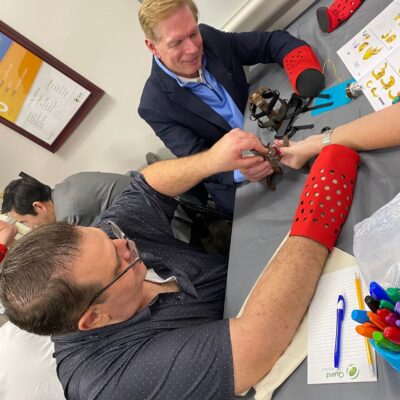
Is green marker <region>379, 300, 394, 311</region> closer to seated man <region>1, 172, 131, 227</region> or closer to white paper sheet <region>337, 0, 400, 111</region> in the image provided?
white paper sheet <region>337, 0, 400, 111</region>

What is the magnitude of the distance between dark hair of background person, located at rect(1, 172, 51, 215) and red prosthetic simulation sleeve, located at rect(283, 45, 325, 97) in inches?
55.6

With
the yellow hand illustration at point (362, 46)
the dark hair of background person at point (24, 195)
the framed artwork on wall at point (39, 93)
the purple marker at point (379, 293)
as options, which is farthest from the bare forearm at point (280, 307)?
the framed artwork on wall at point (39, 93)

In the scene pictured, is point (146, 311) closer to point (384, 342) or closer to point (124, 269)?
point (124, 269)

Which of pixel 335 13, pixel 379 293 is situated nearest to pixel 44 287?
pixel 379 293

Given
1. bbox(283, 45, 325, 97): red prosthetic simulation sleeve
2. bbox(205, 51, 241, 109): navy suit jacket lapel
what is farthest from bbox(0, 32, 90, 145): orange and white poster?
bbox(283, 45, 325, 97): red prosthetic simulation sleeve

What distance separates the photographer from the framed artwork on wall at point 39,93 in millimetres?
1927

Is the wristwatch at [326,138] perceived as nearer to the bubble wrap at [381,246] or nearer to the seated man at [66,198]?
the bubble wrap at [381,246]

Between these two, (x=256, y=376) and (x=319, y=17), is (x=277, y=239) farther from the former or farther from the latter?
(x=319, y=17)

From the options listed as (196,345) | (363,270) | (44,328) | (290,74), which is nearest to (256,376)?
(196,345)

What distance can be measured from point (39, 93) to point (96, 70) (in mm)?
349

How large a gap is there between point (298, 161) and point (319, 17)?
0.53 m

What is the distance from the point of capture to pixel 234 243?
1.07m

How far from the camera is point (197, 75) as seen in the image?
1392 mm

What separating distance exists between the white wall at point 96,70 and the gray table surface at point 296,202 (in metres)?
0.64
